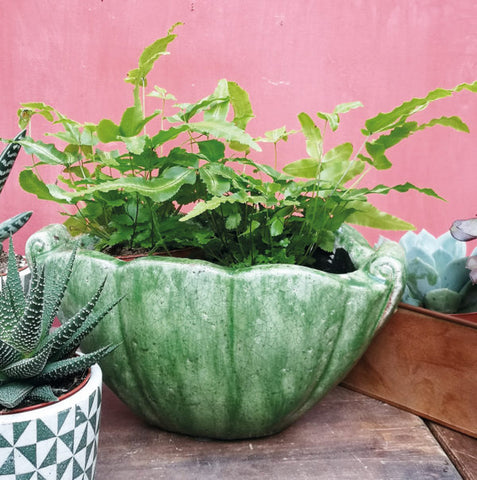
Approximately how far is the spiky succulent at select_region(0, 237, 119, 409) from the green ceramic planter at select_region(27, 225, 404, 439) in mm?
72

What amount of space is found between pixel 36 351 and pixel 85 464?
0.44 ft

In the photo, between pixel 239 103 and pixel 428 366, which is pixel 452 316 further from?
pixel 239 103

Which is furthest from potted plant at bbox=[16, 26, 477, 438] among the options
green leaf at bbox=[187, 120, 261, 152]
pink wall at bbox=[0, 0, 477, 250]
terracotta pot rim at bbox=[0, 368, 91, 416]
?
pink wall at bbox=[0, 0, 477, 250]

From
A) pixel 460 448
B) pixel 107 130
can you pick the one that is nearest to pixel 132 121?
pixel 107 130

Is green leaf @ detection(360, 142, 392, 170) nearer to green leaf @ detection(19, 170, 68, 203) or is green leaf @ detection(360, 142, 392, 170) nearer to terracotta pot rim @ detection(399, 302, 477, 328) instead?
terracotta pot rim @ detection(399, 302, 477, 328)

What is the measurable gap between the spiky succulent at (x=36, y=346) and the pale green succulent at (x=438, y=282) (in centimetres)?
50

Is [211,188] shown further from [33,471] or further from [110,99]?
[110,99]

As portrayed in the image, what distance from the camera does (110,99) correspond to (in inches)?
42.6

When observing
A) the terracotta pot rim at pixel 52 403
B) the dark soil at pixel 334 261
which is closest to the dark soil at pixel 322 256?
the dark soil at pixel 334 261

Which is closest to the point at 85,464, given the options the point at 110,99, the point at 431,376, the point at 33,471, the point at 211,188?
the point at 33,471

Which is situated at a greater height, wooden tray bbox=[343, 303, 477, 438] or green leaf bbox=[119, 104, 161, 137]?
green leaf bbox=[119, 104, 161, 137]

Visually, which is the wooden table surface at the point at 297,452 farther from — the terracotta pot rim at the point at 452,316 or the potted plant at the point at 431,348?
the terracotta pot rim at the point at 452,316

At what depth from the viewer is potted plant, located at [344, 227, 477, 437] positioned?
754 mm

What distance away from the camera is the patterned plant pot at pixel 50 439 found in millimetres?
491
